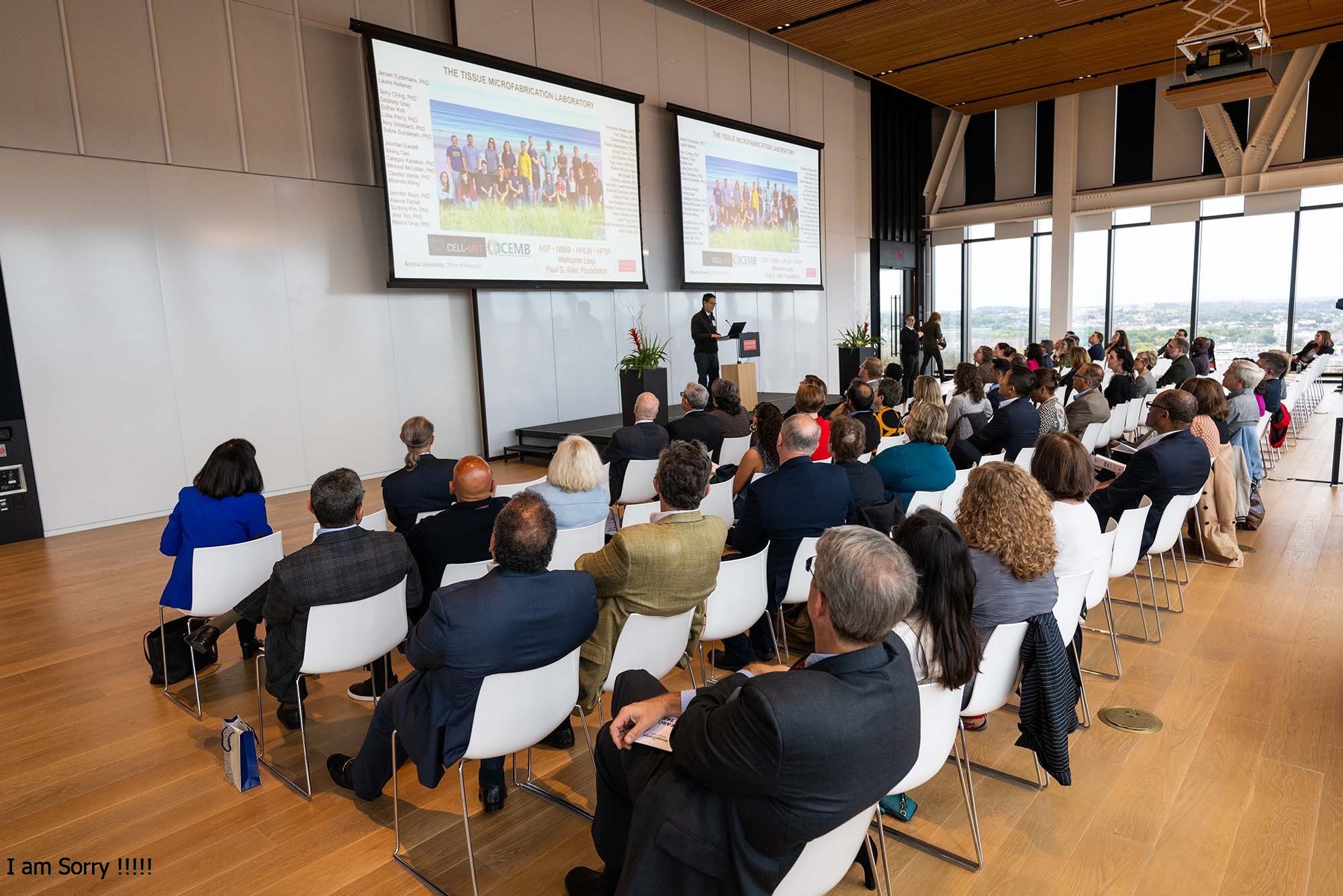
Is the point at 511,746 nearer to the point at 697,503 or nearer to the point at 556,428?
the point at 697,503

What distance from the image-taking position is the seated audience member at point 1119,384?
29.7 ft

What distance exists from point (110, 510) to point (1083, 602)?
786 cm

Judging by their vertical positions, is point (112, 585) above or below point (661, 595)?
below

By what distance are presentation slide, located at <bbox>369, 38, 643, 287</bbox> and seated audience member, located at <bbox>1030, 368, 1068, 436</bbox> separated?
19.1 ft

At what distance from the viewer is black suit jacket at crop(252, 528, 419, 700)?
9.66 feet

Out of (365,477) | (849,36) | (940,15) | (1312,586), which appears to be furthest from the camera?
(849,36)

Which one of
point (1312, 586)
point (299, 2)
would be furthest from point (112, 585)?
point (1312, 586)

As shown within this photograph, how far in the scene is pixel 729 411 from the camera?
6.73m

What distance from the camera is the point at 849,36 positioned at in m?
11.7

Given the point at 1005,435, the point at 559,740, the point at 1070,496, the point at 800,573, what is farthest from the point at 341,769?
the point at 1005,435

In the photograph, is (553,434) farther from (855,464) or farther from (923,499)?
(855,464)

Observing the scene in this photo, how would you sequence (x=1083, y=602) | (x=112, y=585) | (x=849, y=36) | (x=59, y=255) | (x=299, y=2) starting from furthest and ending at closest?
(x=849, y=36)
(x=299, y=2)
(x=59, y=255)
(x=112, y=585)
(x=1083, y=602)

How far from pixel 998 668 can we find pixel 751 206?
11446 mm

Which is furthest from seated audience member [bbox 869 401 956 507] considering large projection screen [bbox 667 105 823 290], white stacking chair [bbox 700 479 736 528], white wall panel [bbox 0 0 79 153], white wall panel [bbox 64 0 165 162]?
large projection screen [bbox 667 105 823 290]
